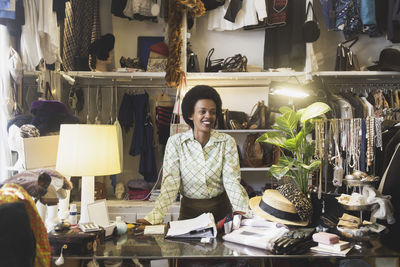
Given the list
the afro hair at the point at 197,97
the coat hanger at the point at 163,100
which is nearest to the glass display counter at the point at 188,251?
the afro hair at the point at 197,97

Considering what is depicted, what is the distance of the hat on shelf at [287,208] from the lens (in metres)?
1.96

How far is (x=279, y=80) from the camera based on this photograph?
14.1ft

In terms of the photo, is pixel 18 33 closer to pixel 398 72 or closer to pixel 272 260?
pixel 272 260

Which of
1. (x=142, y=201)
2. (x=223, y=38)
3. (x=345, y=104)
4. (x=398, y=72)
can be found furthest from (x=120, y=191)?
(x=398, y=72)

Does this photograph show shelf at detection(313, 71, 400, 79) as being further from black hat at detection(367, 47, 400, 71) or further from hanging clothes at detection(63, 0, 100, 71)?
hanging clothes at detection(63, 0, 100, 71)

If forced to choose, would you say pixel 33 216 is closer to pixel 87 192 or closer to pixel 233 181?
pixel 87 192

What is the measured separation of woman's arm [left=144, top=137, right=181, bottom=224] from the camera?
2.33 m

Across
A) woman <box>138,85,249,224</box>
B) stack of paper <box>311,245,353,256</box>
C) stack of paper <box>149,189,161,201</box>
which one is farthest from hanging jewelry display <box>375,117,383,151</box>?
stack of paper <box>149,189,161,201</box>

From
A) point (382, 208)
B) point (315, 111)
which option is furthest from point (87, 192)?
point (382, 208)

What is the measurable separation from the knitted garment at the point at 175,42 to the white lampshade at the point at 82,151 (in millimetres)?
1849

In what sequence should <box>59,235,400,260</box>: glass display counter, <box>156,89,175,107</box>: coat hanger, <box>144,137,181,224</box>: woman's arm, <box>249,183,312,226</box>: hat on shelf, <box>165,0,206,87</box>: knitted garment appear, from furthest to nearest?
<box>156,89,175,107</box>: coat hanger, <box>165,0,206,87</box>: knitted garment, <box>144,137,181,224</box>: woman's arm, <box>249,183,312,226</box>: hat on shelf, <box>59,235,400,260</box>: glass display counter

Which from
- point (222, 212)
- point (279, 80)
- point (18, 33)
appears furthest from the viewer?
point (279, 80)

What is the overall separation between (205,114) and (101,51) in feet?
6.73

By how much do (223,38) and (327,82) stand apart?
142 centimetres
